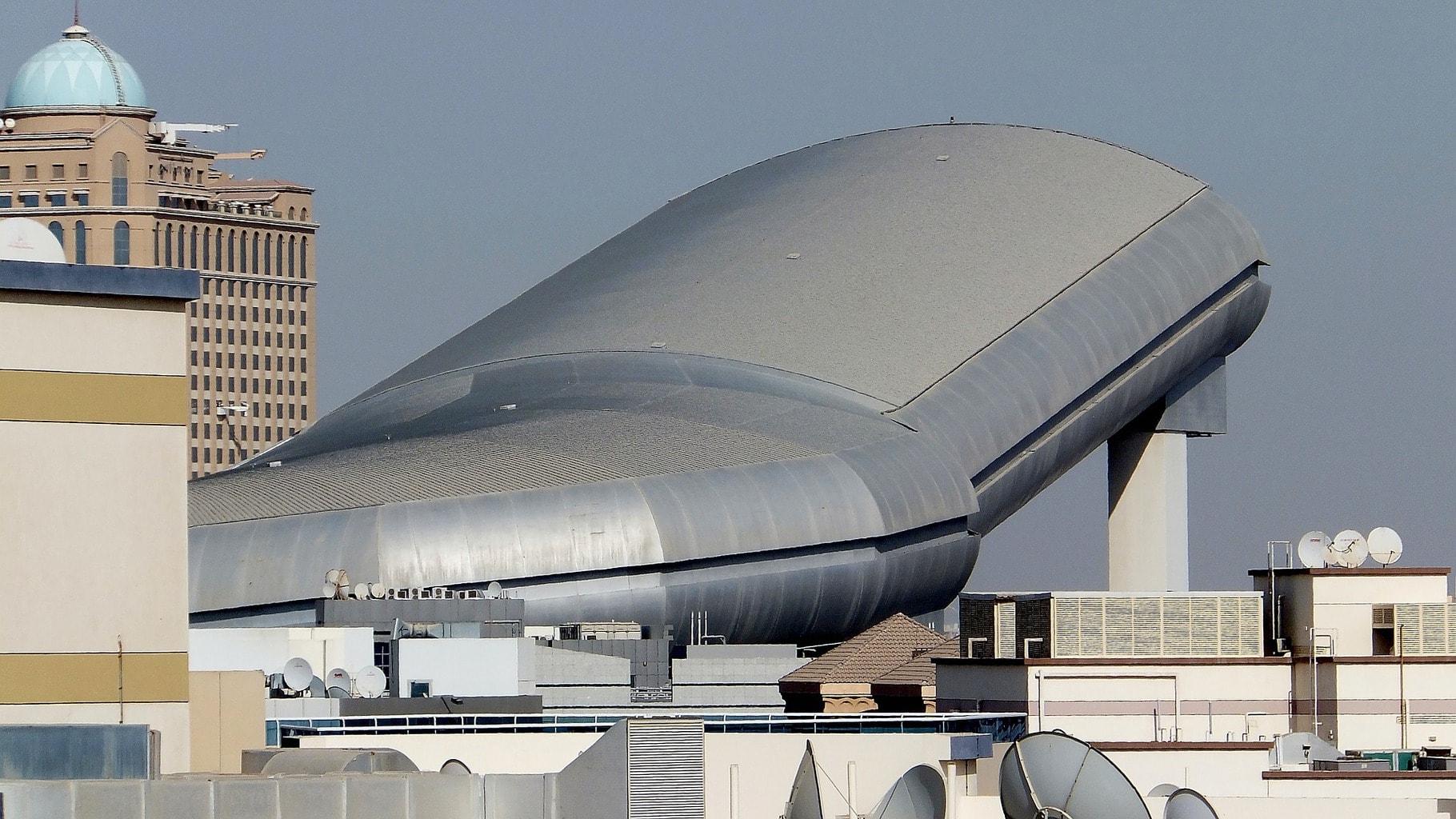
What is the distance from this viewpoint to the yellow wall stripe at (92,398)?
78.5ft

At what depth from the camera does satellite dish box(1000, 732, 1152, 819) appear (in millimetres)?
27109

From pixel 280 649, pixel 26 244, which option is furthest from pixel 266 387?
pixel 26 244

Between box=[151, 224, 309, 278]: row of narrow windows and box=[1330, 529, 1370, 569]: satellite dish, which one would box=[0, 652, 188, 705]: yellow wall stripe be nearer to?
box=[1330, 529, 1370, 569]: satellite dish

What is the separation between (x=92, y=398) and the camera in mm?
24234

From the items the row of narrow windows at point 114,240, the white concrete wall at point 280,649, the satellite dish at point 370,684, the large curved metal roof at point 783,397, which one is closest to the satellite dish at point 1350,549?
the satellite dish at point 370,684

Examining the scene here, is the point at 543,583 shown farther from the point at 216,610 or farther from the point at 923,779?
the point at 923,779

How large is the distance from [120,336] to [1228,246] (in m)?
78.9

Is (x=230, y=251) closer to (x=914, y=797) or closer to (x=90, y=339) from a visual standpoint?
(x=914, y=797)

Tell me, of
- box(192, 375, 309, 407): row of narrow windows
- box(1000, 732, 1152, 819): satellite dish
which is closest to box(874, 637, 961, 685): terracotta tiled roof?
box(1000, 732, 1152, 819): satellite dish

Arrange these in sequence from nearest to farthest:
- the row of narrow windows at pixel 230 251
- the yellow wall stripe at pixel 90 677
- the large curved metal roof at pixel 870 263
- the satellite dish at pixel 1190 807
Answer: the yellow wall stripe at pixel 90 677 < the satellite dish at pixel 1190 807 < the large curved metal roof at pixel 870 263 < the row of narrow windows at pixel 230 251

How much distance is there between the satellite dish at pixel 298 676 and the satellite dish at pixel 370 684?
0.93m

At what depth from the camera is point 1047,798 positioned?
90.1ft

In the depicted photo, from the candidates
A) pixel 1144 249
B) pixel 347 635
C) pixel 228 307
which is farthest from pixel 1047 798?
pixel 228 307

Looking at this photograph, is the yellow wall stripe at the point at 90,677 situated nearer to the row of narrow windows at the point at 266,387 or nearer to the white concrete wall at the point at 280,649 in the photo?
the white concrete wall at the point at 280,649
